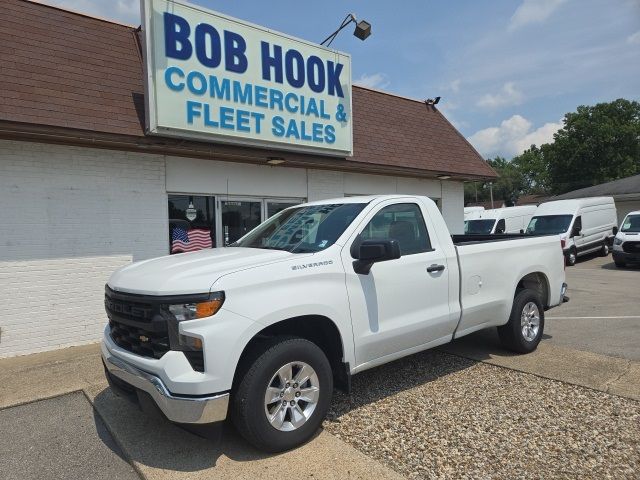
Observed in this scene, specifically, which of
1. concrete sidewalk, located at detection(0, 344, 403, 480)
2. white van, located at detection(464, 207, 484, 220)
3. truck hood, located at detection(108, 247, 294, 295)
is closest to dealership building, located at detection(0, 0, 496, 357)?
concrete sidewalk, located at detection(0, 344, 403, 480)

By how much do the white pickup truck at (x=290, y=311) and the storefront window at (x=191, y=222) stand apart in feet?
11.8

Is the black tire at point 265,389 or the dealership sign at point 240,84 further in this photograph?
the dealership sign at point 240,84

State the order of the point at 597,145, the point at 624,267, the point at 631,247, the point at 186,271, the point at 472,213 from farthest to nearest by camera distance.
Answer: the point at 597,145, the point at 472,213, the point at 624,267, the point at 631,247, the point at 186,271

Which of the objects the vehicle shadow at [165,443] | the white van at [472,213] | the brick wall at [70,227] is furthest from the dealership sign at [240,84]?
the white van at [472,213]

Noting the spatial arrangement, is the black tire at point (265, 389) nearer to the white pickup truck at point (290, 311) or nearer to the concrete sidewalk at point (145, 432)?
the white pickup truck at point (290, 311)

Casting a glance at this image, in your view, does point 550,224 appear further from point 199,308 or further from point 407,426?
point 199,308

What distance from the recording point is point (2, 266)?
20.7 feet

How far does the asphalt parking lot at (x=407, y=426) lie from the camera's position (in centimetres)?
328

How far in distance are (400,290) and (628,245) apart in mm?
14400

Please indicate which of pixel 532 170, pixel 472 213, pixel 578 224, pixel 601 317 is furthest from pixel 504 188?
pixel 601 317

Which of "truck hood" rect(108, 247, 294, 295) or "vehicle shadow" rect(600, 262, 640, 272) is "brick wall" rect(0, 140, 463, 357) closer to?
"truck hood" rect(108, 247, 294, 295)

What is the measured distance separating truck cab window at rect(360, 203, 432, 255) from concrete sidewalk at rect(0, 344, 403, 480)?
180 centimetres

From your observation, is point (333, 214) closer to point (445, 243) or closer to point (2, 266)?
point (445, 243)

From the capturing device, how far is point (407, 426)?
3875mm
